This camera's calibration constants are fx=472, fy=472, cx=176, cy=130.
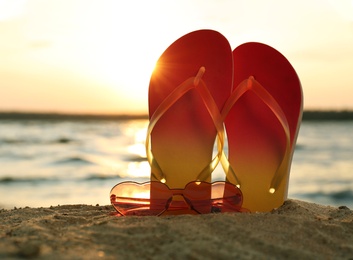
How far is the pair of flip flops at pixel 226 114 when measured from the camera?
77.8 inches

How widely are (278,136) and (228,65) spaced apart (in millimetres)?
388

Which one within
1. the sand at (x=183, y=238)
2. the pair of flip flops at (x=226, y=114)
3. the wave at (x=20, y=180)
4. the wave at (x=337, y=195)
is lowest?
the sand at (x=183, y=238)

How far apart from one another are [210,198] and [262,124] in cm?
48

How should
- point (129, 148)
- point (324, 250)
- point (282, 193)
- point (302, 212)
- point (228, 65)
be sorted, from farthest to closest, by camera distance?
point (129, 148) → point (228, 65) → point (282, 193) → point (302, 212) → point (324, 250)

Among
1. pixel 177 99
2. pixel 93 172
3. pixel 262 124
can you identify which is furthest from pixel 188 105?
pixel 93 172

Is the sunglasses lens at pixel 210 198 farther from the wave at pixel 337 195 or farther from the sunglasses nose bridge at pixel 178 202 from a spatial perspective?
the wave at pixel 337 195

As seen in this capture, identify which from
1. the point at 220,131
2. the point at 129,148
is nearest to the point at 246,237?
the point at 220,131

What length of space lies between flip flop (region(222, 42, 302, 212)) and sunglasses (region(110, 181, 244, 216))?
20 centimetres

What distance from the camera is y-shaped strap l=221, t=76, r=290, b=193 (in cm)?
193

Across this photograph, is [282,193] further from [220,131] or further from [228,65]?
[228,65]

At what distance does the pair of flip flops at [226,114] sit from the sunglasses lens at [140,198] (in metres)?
0.15

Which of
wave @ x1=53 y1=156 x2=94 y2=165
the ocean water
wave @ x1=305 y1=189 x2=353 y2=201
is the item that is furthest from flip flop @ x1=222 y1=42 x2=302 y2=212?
wave @ x1=53 y1=156 x2=94 y2=165

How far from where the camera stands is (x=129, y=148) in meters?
9.48

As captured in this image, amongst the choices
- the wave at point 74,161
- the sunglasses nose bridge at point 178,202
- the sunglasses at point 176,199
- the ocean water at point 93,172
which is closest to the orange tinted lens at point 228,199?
the sunglasses at point 176,199
